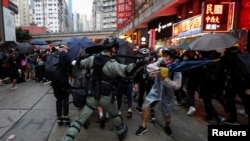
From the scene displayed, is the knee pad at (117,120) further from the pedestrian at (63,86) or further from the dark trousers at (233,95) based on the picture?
the dark trousers at (233,95)

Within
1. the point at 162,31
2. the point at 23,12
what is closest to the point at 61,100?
the point at 162,31

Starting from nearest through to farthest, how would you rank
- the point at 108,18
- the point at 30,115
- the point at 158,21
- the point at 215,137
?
the point at 215,137, the point at 30,115, the point at 158,21, the point at 108,18

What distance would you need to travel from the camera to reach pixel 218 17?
10.3 m

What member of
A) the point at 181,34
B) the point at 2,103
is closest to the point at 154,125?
the point at 2,103

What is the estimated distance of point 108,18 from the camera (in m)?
117

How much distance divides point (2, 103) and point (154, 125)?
490 cm

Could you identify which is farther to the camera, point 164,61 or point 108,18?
point 108,18

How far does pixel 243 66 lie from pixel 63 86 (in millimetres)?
3659

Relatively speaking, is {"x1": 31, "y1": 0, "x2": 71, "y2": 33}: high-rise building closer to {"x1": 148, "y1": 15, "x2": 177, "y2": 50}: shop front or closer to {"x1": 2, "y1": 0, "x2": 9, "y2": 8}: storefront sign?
{"x1": 2, "y1": 0, "x2": 9, "y2": 8}: storefront sign

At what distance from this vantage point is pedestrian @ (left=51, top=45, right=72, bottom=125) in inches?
227

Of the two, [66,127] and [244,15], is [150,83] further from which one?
[244,15]

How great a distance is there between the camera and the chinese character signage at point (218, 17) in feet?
33.8

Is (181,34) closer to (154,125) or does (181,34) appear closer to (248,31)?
(248,31)

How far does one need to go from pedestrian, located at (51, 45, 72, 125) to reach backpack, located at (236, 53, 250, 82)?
3.50 m
